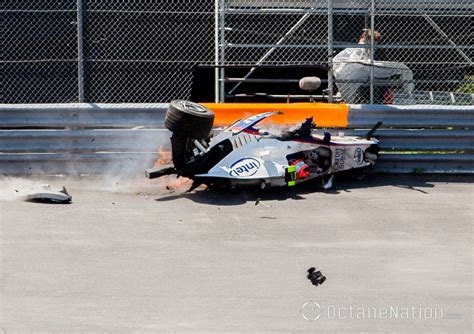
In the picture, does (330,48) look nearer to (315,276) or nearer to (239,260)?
(239,260)

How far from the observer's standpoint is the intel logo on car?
1030 cm

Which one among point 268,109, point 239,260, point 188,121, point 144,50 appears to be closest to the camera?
point 239,260

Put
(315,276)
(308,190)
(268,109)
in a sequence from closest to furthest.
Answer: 1. (315,276)
2. (308,190)
3. (268,109)

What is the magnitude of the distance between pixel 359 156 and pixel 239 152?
172cm

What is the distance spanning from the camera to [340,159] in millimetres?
11203

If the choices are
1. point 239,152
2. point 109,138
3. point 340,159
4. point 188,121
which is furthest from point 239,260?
point 109,138

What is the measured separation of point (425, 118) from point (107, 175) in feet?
13.5

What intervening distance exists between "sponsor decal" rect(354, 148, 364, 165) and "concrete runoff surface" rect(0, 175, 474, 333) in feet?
0.99

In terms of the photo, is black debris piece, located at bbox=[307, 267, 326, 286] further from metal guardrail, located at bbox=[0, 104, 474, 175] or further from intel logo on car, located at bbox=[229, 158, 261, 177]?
metal guardrail, located at bbox=[0, 104, 474, 175]

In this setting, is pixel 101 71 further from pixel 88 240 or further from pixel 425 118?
pixel 88 240

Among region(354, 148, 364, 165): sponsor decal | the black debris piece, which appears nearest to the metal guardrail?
region(354, 148, 364, 165): sponsor decal

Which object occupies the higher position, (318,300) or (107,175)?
(318,300)

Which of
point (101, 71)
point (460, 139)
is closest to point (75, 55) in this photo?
point (101, 71)

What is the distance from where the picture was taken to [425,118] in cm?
1190
